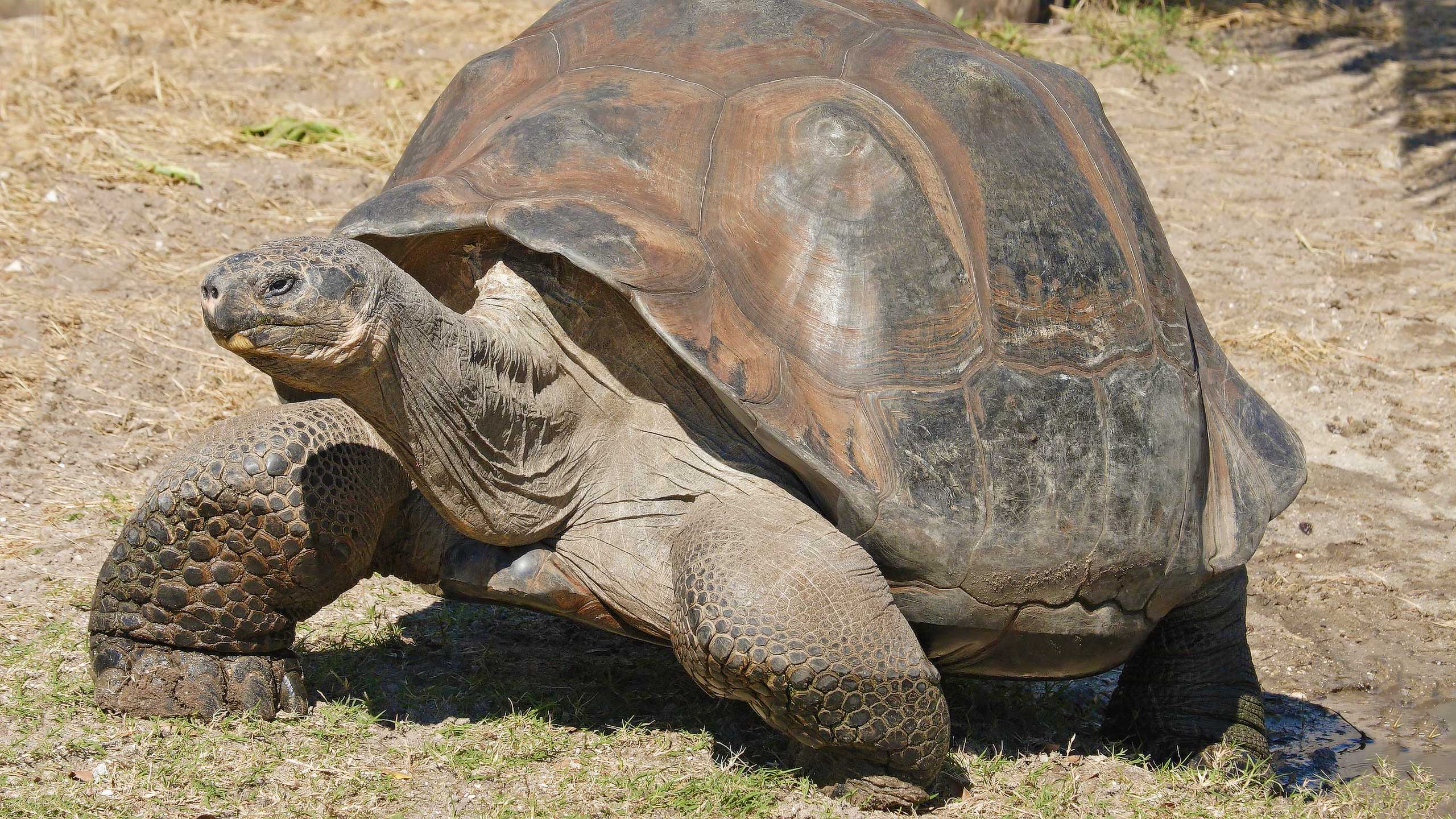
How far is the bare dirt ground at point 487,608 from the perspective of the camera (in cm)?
310

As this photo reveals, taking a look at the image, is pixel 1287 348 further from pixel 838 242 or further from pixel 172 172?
pixel 172 172

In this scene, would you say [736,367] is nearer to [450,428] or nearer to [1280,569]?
[450,428]

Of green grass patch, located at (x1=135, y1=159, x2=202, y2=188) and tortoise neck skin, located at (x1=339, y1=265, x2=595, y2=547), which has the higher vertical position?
tortoise neck skin, located at (x1=339, y1=265, x2=595, y2=547)

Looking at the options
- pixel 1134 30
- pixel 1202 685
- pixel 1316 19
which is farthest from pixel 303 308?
pixel 1316 19

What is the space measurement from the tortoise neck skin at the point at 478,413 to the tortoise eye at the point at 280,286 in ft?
0.58

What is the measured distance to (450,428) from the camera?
2.80 meters

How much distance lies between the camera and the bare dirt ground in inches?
122

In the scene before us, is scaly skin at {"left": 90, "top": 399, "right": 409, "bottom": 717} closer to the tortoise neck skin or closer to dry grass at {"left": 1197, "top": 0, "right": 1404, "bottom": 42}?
the tortoise neck skin

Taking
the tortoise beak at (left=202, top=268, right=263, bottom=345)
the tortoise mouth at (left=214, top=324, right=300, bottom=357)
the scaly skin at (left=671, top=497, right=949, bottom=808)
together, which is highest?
the tortoise beak at (left=202, top=268, right=263, bottom=345)

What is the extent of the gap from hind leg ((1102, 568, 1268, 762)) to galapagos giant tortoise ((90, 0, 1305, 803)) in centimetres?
33

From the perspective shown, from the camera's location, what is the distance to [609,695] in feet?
11.7

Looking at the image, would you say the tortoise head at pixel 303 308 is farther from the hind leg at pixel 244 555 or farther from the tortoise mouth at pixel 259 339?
the hind leg at pixel 244 555

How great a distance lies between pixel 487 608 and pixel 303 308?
1861mm

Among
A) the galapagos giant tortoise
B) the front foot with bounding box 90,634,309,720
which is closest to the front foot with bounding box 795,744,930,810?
the galapagos giant tortoise
